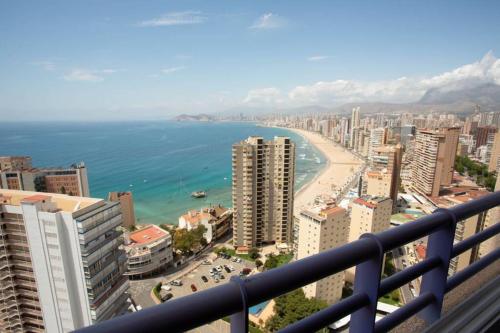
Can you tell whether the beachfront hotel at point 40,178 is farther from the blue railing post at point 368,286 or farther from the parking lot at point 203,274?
the blue railing post at point 368,286

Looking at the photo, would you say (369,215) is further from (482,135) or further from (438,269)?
Answer: (482,135)

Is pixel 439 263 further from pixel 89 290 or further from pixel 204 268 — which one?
pixel 204 268

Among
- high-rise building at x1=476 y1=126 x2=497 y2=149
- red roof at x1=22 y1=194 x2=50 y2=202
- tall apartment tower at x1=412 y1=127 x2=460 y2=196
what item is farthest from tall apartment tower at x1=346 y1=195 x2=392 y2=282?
high-rise building at x1=476 y1=126 x2=497 y2=149

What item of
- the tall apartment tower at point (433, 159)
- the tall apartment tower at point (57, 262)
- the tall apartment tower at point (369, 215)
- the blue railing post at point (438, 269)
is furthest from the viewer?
the tall apartment tower at point (433, 159)

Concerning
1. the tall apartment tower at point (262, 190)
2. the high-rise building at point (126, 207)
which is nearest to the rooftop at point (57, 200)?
the tall apartment tower at point (262, 190)

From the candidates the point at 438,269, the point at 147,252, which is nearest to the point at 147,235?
the point at 147,252

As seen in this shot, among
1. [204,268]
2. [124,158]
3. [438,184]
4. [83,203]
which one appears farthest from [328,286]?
[124,158]

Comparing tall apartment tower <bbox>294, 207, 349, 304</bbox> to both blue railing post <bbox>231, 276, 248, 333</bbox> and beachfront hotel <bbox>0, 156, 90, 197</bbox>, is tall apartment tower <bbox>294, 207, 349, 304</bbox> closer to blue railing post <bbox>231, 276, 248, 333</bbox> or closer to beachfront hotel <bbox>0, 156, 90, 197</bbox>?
blue railing post <bbox>231, 276, 248, 333</bbox>
